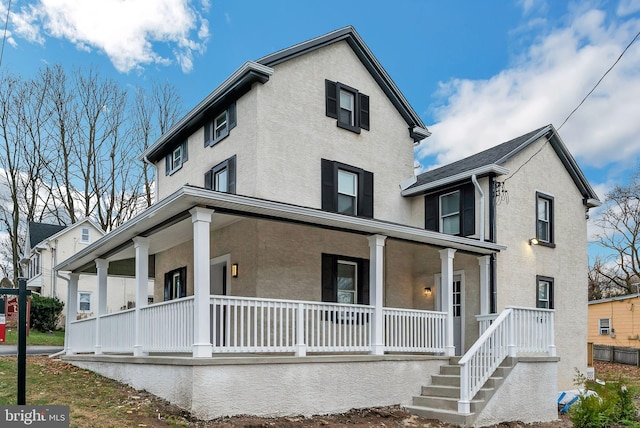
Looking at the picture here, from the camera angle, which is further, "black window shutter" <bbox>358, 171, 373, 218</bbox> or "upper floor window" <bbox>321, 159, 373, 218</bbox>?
"black window shutter" <bbox>358, 171, 373, 218</bbox>

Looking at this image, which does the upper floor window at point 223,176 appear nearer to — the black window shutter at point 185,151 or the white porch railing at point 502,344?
the black window shutter at point 185,151

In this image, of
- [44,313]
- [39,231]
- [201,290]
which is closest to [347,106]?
[201,290]

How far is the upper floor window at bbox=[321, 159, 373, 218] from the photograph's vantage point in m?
13.3

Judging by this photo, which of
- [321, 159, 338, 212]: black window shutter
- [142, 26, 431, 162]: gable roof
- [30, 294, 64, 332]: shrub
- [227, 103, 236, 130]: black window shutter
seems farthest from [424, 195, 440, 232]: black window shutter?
[30, 294, 64, 332]: shrub

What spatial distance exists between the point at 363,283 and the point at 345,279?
45 cm

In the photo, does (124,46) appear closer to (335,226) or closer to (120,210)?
(120,210)

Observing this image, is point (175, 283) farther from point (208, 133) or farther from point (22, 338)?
point (22, 338)

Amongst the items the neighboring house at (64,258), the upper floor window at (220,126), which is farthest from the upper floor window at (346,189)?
the neighboring house at (64,258)

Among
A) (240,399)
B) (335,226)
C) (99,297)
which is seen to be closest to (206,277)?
(240,399)

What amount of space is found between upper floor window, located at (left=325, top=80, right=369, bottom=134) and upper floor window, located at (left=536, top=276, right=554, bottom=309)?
19.1 ft

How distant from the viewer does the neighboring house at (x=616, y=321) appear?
87.1 ft

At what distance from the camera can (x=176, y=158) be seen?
1662 centimetres

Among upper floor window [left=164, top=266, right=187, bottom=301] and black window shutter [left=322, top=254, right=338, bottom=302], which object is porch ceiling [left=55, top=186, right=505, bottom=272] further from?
black window shutter [left=322, top=254, right=338, bottom=302]

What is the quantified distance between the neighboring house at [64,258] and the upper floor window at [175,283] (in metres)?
19.1
